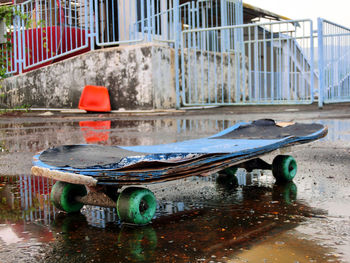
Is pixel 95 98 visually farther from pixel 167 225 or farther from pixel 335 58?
pixel 167 225

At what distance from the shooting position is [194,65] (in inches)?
423

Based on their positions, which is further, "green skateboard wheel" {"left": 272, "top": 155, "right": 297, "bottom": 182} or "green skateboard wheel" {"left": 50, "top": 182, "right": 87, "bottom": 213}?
"green skateboard wheel" {"left": 272, "top": 155, "right": 297, "bottom": 182}

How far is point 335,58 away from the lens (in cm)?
1051

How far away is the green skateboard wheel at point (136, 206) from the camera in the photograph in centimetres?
172

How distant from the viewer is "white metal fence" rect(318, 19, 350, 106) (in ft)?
31.9

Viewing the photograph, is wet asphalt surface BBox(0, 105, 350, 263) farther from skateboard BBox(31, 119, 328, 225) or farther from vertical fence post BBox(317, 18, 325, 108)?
vertical fence post BBox(317, 18, 325, 108)

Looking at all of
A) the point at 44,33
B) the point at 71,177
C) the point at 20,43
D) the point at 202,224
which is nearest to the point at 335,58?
the point at 44,33

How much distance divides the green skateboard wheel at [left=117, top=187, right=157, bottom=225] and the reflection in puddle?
0.10 ft

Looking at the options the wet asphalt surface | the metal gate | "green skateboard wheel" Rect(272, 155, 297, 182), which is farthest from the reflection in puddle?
the metal gate

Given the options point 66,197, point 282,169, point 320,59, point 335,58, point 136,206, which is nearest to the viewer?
point 136,206

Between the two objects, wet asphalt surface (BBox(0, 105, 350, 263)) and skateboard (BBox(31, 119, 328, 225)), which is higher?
skateboard (BBox(31, 119, 328, 225))

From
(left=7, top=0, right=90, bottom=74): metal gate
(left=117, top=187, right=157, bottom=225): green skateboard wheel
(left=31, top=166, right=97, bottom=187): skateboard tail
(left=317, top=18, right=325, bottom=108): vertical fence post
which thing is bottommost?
(left=117, top=187, right=157, bottom=225): green skateboard wheel

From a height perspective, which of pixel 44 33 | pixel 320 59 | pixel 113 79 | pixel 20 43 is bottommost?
pixel 113 79

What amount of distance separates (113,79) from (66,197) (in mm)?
8221
